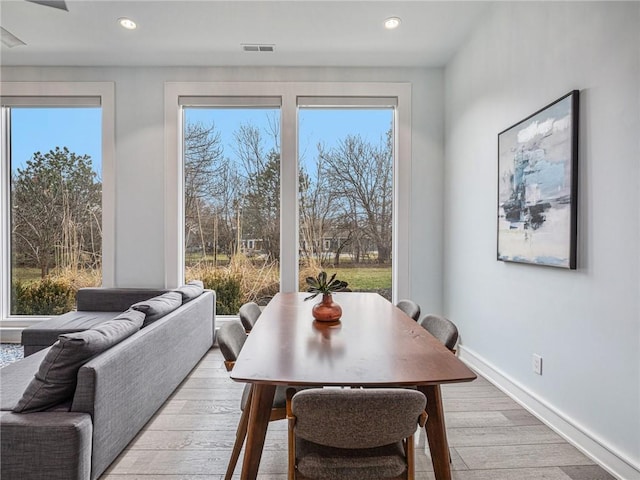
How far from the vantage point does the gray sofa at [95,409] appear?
1.44 metres

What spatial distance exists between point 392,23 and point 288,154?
157 centimetres

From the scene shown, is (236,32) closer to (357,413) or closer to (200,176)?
(200,176)

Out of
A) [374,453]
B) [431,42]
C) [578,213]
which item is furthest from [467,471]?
[431,42]

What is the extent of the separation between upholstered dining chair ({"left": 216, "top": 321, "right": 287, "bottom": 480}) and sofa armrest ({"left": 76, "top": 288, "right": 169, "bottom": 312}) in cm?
217

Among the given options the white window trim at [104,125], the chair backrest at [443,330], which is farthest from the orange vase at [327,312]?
the white window trim at [104,125]

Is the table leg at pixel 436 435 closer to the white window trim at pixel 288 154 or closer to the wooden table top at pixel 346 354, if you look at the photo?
the wooden table top at pixel 346 354

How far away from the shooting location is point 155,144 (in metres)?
3.80

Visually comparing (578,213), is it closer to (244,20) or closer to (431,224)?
(431,224)

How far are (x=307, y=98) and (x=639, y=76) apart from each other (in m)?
2.83

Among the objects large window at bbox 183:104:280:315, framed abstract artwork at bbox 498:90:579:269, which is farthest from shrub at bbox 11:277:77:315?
framed abstract artwork at bbox 498:90:579:269

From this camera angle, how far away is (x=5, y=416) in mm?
1470

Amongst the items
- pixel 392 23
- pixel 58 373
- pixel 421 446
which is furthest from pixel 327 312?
pixel 392 23

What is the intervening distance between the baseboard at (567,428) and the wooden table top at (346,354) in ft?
3.58

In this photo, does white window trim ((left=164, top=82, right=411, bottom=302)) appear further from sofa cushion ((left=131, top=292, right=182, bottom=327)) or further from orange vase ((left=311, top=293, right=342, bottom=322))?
orange vase ((left=311, top=293, right=342, bottom=322))
